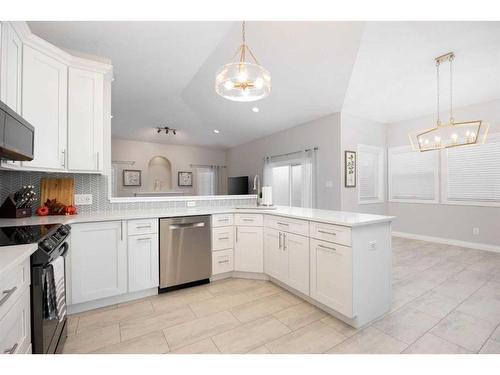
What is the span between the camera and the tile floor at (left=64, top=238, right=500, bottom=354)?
5.32 ft

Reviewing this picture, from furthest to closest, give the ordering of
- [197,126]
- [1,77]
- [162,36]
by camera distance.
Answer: [197,126] → [162,36] → [1,77]

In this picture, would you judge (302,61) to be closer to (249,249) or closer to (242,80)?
(242,80)

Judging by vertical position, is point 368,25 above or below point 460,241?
above

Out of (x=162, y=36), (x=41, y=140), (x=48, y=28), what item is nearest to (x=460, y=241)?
(x=162, y=36)

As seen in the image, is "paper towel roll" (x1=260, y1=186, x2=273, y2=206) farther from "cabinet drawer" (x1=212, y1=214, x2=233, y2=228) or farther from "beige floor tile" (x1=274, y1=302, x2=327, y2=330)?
"beige floor tile" (x1=274, y1=302, x2=327, y2=330)

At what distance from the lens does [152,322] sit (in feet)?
6.36

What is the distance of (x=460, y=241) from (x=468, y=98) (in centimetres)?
265

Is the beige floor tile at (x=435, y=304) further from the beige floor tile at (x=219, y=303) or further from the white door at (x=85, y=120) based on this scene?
the white door at (x=85, y=120)

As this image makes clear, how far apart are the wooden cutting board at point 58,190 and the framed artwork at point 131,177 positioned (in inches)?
198

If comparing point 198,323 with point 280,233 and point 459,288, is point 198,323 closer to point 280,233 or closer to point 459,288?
point 280,233

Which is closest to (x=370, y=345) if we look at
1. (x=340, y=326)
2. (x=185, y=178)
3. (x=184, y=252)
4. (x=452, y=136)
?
(x=340, y=326)

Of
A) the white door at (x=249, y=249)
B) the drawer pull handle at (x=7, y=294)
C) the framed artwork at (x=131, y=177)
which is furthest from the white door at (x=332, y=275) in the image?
the framed artwork at (x=131, y=177)

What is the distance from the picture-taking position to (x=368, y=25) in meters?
2.83

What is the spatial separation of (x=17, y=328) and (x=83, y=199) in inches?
71.4
